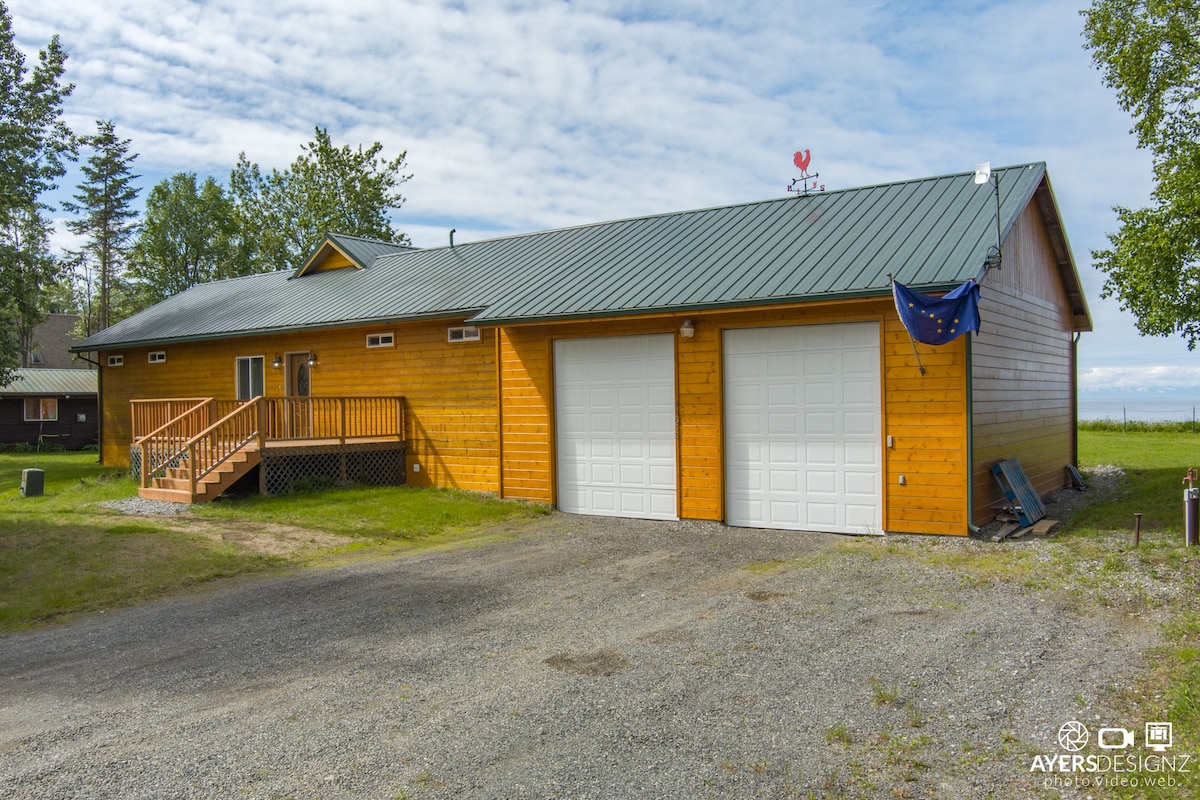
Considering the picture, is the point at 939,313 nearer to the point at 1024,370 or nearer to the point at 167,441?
the point at 1024,370

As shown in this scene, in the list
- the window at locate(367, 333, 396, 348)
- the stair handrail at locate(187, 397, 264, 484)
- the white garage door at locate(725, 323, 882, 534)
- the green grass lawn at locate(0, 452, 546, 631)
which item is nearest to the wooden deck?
the stair handrail at locate(187, 397, 264, 484)

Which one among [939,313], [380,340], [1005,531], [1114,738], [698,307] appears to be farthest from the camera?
[380,340]

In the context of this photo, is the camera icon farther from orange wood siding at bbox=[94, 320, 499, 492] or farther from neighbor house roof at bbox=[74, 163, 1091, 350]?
orange wood siding at bbox=[94, 320, 499, 492]

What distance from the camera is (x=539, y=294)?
44.4ft

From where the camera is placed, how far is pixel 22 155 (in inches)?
888

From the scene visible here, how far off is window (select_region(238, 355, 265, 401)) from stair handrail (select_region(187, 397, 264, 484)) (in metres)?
4.13

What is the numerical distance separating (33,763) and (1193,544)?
393 inches

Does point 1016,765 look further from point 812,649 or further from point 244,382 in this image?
point 244,382

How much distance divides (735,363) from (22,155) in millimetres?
20932

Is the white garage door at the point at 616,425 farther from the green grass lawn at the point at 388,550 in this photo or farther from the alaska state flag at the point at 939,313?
the alaska state flag at the point at 939,313

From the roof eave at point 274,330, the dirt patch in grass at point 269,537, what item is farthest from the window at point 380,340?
the dirt patch in grass at point 269,537

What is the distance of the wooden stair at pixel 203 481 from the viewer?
13.3 meters

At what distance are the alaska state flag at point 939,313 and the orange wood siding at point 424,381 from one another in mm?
7118

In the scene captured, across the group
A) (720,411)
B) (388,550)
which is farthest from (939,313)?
(388,550)
